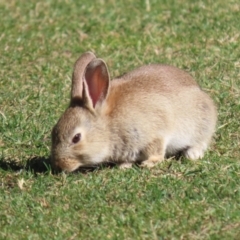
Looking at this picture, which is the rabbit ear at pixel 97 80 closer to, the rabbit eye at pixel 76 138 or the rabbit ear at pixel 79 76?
the rabbit ear at pixel 79 76

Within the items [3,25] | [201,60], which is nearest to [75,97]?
[201,60]

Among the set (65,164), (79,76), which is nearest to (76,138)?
(65,164)

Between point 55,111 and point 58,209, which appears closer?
point 58,209

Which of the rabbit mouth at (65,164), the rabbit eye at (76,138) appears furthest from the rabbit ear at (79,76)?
the rabbit mouth at (65,164)

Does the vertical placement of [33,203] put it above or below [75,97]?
below

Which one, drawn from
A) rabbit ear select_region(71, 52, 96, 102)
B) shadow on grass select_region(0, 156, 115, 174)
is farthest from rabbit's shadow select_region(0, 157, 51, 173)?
rabbit ear select_region(71, 52, 96, 102)

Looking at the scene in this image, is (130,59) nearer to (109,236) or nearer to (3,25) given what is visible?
(3,25)

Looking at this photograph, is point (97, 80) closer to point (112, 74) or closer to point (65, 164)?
point (65, 164)
